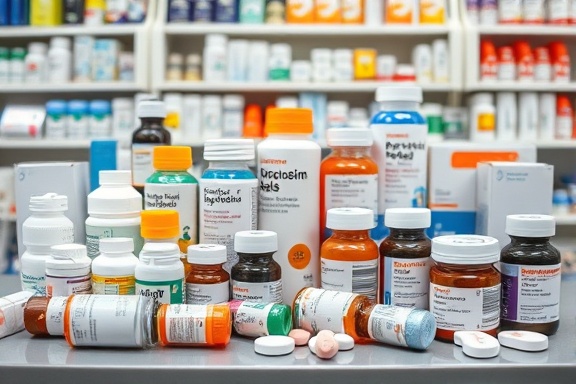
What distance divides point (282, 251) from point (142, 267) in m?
0.22

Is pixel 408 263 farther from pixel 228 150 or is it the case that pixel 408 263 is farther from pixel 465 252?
pixel 228 150

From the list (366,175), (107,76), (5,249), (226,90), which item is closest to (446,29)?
(226,90)

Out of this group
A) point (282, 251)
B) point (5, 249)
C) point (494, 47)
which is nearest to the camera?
point (282, 251)

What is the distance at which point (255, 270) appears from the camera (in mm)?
881

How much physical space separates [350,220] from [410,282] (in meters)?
0.12

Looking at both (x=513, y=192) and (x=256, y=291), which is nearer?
(x=256, y=291)

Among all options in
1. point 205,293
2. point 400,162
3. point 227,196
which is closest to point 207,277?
point 205,293

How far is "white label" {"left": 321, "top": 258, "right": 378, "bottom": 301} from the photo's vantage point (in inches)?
34.6

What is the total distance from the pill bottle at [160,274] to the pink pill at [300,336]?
0.54ft

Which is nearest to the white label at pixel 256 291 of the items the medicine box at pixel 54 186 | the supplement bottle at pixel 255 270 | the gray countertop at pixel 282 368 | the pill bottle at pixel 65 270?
the supplement bottle at pixel 255 270

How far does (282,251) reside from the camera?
3.15 ft

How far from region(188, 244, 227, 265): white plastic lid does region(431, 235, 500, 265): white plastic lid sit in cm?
29

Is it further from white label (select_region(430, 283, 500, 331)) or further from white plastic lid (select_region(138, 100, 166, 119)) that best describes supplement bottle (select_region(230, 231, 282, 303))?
white plastic lid (select_region(138, 100, 166, 119))

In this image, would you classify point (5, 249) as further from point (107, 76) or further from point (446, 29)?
point (446, 29)
